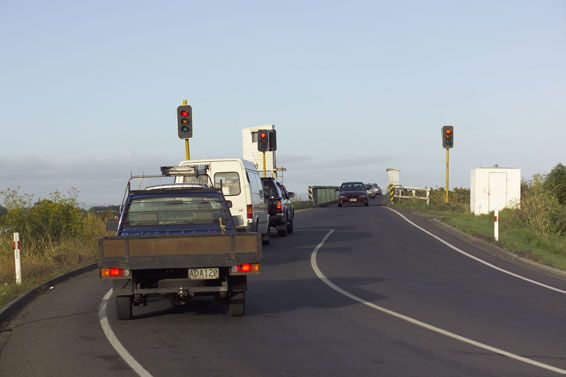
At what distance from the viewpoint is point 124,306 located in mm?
9406

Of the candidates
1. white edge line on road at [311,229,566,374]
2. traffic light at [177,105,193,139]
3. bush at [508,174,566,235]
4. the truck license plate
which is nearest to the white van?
traffic light at [177,105,193,139]

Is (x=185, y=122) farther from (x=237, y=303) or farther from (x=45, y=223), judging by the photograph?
(x=237, y=303)

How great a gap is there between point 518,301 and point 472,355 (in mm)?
4274

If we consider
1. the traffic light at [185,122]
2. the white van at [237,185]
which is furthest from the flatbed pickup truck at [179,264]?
the traffic light at [185,122]

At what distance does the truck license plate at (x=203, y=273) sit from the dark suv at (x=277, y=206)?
1306 centimetres

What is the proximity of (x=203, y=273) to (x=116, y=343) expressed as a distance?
5.04ft

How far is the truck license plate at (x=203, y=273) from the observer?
29.7 feet

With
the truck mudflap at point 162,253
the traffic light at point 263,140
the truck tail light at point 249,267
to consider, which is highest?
the traffic light at point 263,140

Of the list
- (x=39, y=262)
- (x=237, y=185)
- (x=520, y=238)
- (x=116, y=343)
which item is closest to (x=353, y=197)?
(x=520, y=238)

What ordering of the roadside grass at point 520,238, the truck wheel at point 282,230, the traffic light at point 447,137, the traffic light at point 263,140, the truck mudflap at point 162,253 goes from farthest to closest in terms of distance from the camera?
the traffic light at point 447,137, the traffic light at point 263,140, the truck wheel at point 282,230, the roadside grass at point 520,238, the truck mudflap at point 162,253

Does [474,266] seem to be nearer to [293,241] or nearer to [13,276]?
[293,241]

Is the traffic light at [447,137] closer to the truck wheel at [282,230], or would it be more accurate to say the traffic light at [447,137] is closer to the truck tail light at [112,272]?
the truck wheel at [282,230]

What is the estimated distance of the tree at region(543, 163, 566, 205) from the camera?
31.1 meters

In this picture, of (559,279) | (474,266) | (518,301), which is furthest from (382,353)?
(474,266)
